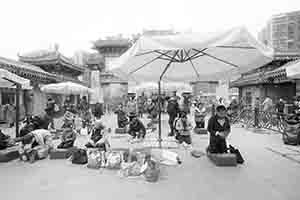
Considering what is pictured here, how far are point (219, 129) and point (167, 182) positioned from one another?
164 cm

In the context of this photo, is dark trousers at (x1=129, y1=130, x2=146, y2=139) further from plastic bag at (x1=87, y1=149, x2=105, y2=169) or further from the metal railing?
the metal railing

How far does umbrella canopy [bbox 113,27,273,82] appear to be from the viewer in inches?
112

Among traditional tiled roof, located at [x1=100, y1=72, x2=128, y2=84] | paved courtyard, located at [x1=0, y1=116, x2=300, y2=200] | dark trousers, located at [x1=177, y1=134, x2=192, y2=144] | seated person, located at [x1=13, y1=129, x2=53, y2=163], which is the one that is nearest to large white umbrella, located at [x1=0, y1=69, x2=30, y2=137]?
seated person, located at [x1=13, y1=129, x2=53, y2=163]

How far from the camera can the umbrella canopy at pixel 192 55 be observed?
2.84 meters

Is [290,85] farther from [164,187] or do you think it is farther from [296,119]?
[164,187]

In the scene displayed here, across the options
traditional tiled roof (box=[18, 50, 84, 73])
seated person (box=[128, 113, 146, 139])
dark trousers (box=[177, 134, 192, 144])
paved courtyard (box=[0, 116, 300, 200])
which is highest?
traditional tiled roof (box=[18, 50, 84, 73])

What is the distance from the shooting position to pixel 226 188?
315 centimetres

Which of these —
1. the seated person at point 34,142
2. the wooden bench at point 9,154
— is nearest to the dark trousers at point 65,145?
the seated person at point 34,142

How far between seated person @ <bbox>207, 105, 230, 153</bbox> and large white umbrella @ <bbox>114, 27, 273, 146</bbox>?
1.10m

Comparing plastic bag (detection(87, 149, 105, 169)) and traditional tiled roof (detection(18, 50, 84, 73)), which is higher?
traditional tiled roof (detection(18, 50, 84, 73))

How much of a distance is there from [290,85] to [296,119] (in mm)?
7281

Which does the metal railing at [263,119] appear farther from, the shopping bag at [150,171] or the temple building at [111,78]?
the temple building at [111,78]

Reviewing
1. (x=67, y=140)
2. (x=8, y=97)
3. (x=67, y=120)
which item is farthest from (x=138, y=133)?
(x=8, y=97)

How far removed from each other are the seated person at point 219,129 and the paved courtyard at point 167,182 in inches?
16.6
